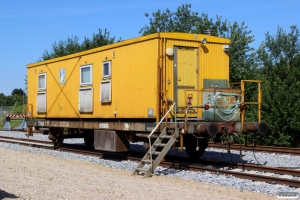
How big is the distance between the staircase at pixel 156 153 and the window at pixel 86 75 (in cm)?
437

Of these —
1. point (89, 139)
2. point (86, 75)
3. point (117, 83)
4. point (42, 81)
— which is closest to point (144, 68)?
point (117, 83)

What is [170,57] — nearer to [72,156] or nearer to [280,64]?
[72,156]

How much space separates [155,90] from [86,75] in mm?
4166

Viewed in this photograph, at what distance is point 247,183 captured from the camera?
963 centimetres

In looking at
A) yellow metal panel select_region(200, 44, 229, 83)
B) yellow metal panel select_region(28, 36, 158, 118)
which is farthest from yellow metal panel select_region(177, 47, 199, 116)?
yellow metal panel select_region(28, 36, 158, 118)

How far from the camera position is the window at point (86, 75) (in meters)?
14.9

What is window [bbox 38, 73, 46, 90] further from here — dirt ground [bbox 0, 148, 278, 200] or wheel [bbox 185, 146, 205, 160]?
wheel [bbox 185, 146, 205, 160]

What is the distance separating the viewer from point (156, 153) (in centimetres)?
1117

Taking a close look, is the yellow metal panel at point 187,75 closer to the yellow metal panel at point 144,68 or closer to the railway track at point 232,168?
the yellow metal panel at point 144,68

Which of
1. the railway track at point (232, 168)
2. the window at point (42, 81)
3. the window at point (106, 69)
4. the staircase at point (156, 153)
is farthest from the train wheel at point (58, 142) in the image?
the staircase at point (156, 153)

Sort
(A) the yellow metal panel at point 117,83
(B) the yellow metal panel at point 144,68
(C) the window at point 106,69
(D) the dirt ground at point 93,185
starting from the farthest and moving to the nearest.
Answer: (C) the window at point 106,69, (A) the yellow metal panel at point 117,83, (B) the yellow metal panel at point 144,68, (D) the dirt ground at point 93,185

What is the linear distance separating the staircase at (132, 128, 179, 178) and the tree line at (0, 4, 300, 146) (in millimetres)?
8030

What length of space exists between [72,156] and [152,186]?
664cm

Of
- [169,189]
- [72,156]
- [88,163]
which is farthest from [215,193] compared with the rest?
[72,156]
